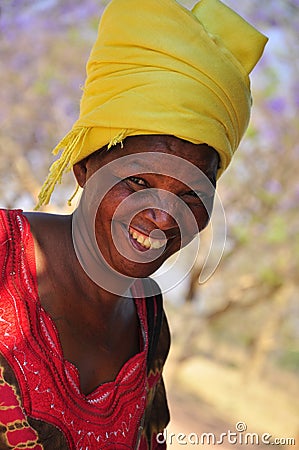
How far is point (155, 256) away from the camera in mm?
1818

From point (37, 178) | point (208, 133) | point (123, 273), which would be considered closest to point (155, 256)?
point (123, 273)

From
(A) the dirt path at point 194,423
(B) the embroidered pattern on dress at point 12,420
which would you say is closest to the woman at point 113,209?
(B) the embroidered pattern on dress at point 12,420

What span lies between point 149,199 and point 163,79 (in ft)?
1.08

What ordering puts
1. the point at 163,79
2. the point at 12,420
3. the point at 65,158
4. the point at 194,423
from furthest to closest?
the point at 194,423 → the point at 65,158 → the point at 163,79 → the point at 12,420

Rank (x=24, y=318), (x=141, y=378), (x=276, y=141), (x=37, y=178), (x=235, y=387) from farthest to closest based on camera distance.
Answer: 1. (x=235, y=387)
2. (x=276, y=141)
3. (x=37, y=178)
4. (x=141, y=378)
5. (x=24, y=318)

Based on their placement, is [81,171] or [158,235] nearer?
[158,235]

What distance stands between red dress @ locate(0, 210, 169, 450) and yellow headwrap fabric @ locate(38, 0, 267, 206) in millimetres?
263

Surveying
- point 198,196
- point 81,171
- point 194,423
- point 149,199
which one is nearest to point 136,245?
point 149,199

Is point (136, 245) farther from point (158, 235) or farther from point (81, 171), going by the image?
point (81, 171)

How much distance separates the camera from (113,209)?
Answer: 179 cm

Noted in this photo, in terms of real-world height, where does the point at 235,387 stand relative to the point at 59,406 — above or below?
above

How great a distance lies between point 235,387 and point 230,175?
3964 mm

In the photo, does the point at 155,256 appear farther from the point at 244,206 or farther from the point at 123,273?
the point at 244,206

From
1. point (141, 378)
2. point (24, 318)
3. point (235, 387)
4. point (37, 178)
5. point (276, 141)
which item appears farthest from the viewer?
point (235, 387)
